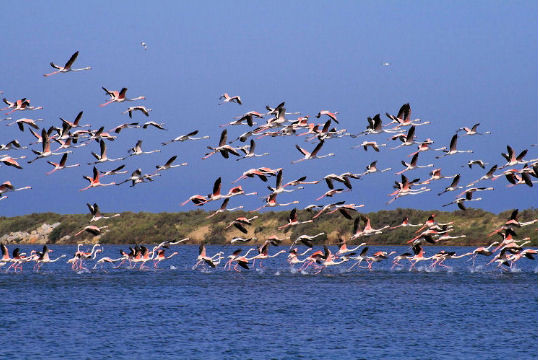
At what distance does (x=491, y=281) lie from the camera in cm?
4778

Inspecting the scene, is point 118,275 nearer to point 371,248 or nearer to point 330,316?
point 330,316

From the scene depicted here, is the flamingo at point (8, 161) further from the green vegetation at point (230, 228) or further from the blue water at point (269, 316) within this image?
the green vegetation at point (230, 228)

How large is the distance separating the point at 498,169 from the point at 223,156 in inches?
438

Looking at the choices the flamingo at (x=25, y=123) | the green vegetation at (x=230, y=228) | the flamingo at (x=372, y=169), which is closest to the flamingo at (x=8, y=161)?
the flamingo at (x=25, y=123)

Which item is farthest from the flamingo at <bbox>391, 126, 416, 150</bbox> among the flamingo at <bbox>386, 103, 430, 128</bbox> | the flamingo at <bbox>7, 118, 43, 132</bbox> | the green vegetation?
the green vegetation

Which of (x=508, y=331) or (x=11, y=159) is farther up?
(x=11, y=159)

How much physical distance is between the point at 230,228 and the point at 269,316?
63.0 metres

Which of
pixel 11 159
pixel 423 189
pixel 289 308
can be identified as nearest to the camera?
pixel 289 308

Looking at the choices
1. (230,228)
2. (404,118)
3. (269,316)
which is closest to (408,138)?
(404,118)

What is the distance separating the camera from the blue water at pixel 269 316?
89.0 feet

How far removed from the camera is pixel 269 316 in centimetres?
3416

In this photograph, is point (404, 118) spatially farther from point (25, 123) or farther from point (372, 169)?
point (25, 123)

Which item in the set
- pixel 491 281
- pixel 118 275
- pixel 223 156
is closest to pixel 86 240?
pixel 118 275

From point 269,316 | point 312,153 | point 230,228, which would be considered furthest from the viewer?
point 230,228
